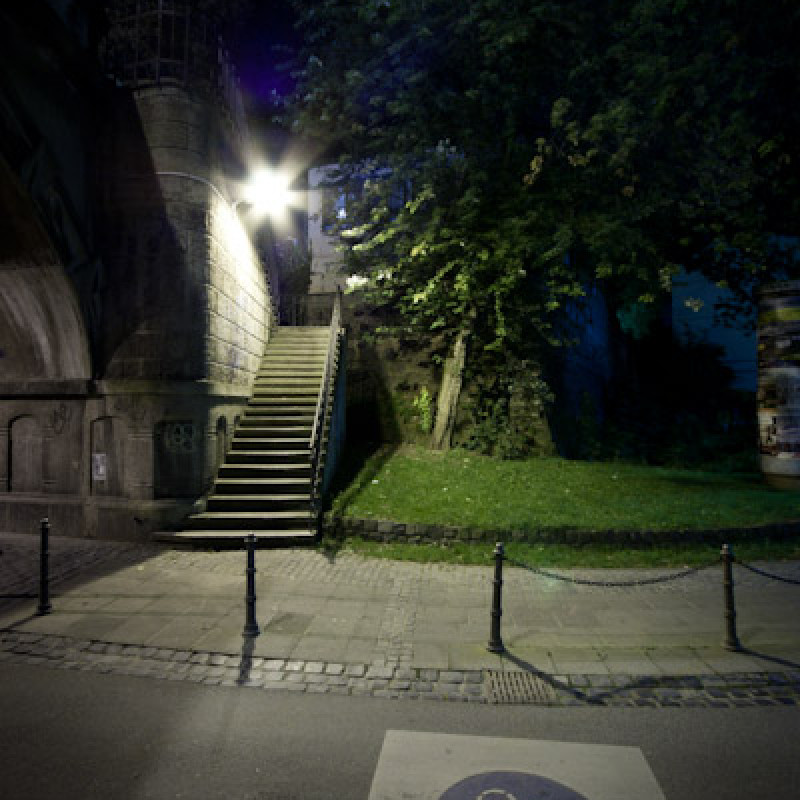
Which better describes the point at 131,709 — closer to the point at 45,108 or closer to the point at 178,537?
the point at 178,537

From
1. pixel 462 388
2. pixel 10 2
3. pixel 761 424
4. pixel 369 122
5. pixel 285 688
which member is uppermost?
A: pixel 369 122

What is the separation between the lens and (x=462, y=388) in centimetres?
1434

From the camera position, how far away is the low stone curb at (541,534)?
8.36 m

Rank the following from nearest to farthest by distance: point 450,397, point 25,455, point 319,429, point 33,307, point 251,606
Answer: point 251,606, point 33,307, point 25,455, point 319,429, point 450,397

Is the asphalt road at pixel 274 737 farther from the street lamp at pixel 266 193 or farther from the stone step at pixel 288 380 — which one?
the street lamp at pixel 266 193

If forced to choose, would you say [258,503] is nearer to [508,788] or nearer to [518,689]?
[518,689]

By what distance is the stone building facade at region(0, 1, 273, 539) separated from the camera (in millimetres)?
9188

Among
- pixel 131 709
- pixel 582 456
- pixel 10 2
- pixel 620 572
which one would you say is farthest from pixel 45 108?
pixel 582 456

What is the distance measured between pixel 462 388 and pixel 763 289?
25.6 ft

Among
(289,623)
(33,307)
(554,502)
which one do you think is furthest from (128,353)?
(554,502)

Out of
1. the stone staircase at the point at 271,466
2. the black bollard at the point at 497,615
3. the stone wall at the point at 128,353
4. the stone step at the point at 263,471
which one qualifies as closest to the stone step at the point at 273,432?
the stone staircase at the point at 271,466

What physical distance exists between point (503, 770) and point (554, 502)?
6.82 m

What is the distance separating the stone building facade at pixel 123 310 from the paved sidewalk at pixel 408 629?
77.3 inches

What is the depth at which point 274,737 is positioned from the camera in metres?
3.81
